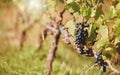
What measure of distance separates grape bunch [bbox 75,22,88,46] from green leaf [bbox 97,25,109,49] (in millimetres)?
184

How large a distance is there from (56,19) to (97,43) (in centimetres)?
79

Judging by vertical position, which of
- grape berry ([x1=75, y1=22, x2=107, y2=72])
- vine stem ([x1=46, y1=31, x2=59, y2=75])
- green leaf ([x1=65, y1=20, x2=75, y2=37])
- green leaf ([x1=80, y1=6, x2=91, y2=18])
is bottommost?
vine stem ([x1=46, y1=31, x2=59, y2=75])

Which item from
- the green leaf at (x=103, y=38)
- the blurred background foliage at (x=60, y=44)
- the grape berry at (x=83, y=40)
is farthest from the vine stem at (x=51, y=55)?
the green leaf at (x=103, y=38)

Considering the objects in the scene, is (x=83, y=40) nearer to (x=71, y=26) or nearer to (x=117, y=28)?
(x=71, y=26)

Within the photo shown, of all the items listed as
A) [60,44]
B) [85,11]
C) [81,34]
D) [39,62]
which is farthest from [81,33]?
[60,44]

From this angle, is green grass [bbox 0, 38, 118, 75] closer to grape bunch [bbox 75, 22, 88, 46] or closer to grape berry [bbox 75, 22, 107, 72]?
grape berry [bbox 75, 22, 107, 72]

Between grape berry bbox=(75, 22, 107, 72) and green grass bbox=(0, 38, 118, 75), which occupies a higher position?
grape berry bbox=(75, 22, 107, 72)

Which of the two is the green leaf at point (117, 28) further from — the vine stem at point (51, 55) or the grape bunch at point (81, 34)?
the vine stem at point (51, 55)

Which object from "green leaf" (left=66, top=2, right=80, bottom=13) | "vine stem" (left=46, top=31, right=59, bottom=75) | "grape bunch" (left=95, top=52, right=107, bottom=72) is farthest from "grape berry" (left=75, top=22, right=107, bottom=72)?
"vine stem" (left=46, top=31, right=59, bottom=75)

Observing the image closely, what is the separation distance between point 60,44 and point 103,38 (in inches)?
117

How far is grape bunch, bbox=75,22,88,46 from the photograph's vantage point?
3.38m

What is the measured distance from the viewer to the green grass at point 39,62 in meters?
4.11

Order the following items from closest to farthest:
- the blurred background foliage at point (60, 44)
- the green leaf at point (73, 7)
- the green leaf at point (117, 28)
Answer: the green leaf at point (117, 28) < the blurred background foliage at point (60, 44) < the green leaf at point (73, 7)

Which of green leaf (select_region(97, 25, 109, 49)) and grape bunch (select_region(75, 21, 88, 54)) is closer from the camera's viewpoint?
green leaf (select_region(97, 25, 109, 49))
